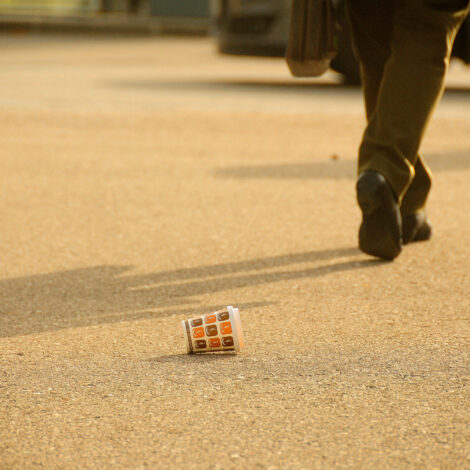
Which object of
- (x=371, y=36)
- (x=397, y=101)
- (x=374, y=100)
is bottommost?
(x=374, y=100)

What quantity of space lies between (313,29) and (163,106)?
207 inches

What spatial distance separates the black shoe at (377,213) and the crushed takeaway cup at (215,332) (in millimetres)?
874

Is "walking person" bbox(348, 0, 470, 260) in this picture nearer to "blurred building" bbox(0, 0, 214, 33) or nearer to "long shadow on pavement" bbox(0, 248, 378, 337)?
"long shadow on pavement" bbox(0, 248, 378, 337)

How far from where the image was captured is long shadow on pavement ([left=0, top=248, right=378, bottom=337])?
113 inches

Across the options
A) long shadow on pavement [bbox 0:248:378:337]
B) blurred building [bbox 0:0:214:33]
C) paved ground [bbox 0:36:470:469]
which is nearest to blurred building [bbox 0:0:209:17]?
blurred building [bbox 0:0:214:33]

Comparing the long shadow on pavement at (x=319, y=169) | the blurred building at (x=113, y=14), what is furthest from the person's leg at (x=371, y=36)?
the blurred building at (x=113, y=14)

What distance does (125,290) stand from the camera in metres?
3.19

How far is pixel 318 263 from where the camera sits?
353cm

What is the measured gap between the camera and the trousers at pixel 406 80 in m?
3.27

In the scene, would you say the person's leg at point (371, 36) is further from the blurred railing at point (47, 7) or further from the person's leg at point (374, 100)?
the blurred railing at point (47, 7)

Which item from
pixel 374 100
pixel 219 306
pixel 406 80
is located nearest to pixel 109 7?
pixel 374 100

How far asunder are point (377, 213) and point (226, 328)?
0.94 m

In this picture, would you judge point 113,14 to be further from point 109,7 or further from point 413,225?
point 413,225

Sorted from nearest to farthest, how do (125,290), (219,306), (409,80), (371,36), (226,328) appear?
(226,328) → (219,306) → (125,290) → (409,80) → (371,36)
